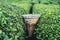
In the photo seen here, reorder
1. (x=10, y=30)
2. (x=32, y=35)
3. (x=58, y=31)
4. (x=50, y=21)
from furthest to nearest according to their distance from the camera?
(x=32, y=35) < (x=50, y=21) < (x=58, y=31) < (x=10, y=30)

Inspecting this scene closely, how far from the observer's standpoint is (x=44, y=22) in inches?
196

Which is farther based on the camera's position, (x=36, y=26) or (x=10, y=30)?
(x=36, y=26)

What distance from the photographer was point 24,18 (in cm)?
521

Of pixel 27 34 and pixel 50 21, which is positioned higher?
pixel 50 21

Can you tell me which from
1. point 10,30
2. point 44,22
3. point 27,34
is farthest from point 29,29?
point 10,30

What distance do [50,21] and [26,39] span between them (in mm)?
734

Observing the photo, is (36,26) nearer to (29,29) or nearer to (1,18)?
(29,29)

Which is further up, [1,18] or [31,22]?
[1,18]

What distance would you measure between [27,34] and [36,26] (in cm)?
29

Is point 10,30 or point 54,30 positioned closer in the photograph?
point 10,30

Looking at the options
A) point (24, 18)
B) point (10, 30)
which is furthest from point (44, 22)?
point (10, 30)

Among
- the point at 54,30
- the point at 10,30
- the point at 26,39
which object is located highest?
the point at 10,30

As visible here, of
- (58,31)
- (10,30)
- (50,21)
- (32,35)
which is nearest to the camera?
(10,30)

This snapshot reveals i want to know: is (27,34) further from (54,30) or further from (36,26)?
(54,30)
